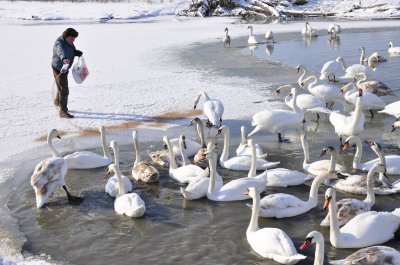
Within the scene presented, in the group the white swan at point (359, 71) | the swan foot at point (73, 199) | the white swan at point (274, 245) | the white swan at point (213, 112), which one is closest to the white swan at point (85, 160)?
the swan foot at point (73, 199)

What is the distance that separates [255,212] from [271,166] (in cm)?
224

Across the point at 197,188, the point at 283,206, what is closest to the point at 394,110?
the point at 283,206

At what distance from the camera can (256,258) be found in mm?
5879

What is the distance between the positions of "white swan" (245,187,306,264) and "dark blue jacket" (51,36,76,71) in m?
7.02

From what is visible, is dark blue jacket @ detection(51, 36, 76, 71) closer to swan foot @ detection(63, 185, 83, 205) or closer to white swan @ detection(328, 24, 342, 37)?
swan foot @ detection(63, 185, 83, 205)

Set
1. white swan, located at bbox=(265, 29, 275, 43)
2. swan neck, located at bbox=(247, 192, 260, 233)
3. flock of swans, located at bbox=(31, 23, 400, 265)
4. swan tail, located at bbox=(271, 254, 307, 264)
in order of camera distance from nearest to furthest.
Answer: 1. swan tail, located at bbox=(271, 254, 307, 264)
2. flock of swans, located at bbox=(31, 23, 400, 265)
3. swan neck, located at bbox=(247, 192, 260, 233)
4. white swan, located at bbox=(265, 29, 275, 43)

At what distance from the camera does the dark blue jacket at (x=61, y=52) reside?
38.1 ft

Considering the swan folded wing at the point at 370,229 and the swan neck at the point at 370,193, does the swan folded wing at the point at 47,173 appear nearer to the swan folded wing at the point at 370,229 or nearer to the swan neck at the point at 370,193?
the swan folded wing at the point at 370,229

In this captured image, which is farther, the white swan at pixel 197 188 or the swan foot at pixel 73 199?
the swan foot at pixel 73 199

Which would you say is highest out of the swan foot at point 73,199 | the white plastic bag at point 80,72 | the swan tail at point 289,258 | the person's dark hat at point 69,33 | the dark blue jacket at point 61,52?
the person's dark hat at point 69,33

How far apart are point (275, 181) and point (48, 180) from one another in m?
3.15

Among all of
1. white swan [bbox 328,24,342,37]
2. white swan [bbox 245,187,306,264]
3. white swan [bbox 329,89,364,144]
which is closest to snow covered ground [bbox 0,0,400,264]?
white swan [bbox 329,89,364,144]

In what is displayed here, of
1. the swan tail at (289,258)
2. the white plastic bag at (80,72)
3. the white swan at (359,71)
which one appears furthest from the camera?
the white swan at (359,71)

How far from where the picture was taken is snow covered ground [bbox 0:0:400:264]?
11.3 meters
